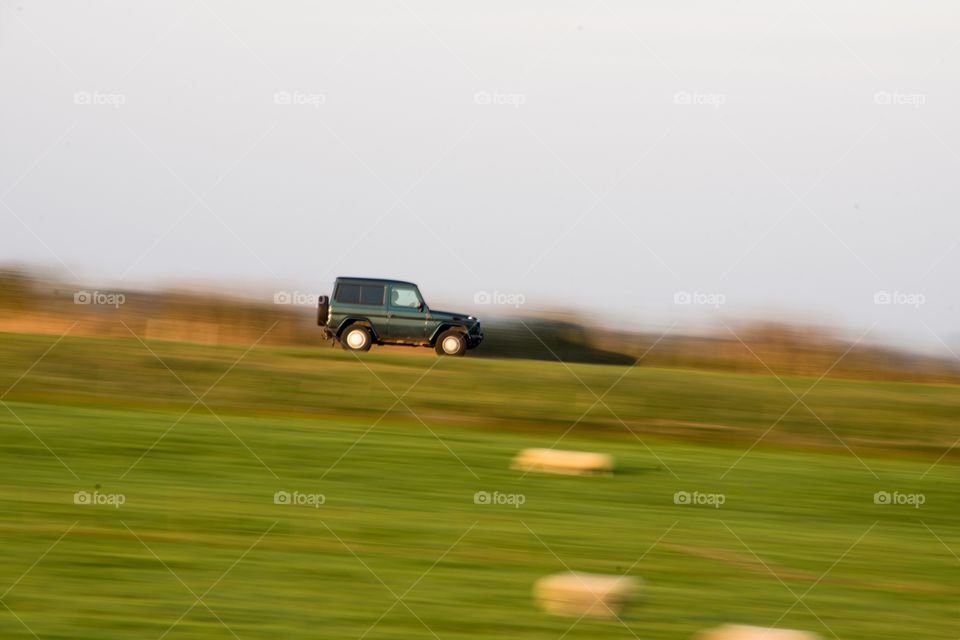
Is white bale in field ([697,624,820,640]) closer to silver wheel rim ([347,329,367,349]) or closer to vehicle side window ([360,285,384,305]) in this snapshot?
silver wheel rim ([347,329,367,349])

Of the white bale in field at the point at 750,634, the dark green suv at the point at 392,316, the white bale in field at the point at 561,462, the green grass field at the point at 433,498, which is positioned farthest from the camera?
the dark green suv at the point at 392,316

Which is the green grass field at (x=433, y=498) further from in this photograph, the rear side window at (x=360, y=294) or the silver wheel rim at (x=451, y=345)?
the rear side window at (x=360, y=294)

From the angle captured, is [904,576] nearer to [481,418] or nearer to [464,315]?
[481,418]

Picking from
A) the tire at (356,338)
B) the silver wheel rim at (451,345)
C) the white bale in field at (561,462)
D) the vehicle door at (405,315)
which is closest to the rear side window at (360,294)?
the vehicle door at (405,315)

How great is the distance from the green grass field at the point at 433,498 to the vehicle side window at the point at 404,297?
12.2 feet

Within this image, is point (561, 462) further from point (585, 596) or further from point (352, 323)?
point (352, 323)

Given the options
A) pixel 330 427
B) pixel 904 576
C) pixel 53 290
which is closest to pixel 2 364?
pixel 330 427

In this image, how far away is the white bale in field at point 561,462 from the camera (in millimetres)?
13164

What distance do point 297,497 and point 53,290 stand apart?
18.3 metres

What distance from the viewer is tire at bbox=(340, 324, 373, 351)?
24719 millimetres

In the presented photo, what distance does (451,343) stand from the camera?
24938 mm

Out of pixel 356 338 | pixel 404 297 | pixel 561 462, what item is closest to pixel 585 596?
pixel 561 462

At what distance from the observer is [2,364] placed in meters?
19.4

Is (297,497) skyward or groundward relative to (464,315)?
groundward
